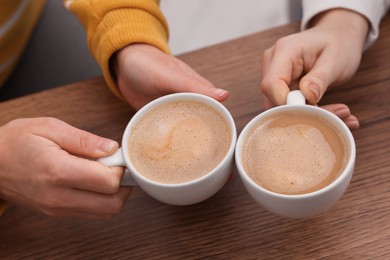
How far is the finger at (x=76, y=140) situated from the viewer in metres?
0.61

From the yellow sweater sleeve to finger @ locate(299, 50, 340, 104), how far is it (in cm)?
27

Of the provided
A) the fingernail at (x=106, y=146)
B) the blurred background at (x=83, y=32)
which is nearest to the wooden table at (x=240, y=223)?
the fingernail at (x=106, y=146)

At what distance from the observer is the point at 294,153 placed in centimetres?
59

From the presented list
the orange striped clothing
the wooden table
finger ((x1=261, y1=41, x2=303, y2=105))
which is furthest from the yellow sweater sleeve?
finger ((x1=261, y1=41, x2=303, y2=105))

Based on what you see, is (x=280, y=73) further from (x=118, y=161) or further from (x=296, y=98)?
(x=118, y=161)

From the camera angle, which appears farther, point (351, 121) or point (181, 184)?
point (351, 121)

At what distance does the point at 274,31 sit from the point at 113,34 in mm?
279

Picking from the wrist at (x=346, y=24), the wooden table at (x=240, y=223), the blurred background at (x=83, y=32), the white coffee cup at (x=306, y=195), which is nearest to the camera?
the white coffee cup at (x=306, y=195)

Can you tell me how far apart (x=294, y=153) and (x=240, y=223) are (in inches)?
5.3

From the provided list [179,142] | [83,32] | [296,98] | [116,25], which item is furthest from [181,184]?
[83,32]

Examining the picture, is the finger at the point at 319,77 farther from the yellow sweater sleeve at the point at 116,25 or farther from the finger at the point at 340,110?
the yellow sweater sleeve at the point at 116,25

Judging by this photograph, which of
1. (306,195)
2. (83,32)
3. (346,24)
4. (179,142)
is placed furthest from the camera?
Result: (83,32)

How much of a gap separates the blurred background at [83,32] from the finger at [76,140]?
1.95 feet

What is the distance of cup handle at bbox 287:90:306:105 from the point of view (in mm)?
629
